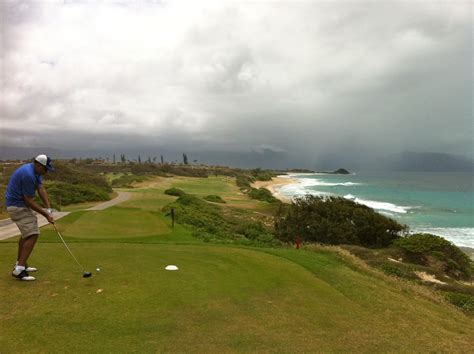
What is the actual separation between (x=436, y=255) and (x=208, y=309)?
65.4ft

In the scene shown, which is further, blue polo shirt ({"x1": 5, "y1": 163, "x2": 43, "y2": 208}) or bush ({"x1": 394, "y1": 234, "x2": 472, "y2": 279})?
bush ({"x1": 394, "y1": 234, "x2": 472, "y2": 279})

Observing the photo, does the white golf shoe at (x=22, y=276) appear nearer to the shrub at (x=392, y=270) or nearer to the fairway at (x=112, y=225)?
the fairway at (x=112, y=225)

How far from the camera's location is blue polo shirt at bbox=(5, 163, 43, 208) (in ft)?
24.8

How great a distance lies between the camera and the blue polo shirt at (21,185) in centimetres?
757

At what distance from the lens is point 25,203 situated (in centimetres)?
771

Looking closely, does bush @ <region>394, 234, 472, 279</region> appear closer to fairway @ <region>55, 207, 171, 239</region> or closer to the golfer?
fairway @ <region>55, 207, 171, 239</region>

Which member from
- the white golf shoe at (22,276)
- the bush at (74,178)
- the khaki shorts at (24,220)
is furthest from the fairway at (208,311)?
the bush at (74,178)

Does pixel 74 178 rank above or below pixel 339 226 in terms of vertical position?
above

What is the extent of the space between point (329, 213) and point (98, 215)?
56.2ft

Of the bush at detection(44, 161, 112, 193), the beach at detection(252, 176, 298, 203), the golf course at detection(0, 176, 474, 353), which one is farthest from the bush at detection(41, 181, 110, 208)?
the beach at detection(252, 176, 298, 203)

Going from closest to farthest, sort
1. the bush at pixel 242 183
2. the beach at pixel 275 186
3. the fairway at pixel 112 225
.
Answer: the fairway at pixel 112 225 < the beach at pixel 275 186 < the bush at pixel 242 183

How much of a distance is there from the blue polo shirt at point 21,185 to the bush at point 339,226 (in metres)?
20.5

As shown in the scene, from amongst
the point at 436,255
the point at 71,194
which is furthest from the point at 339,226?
the point at 71,194

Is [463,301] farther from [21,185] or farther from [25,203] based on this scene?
[21,185]
